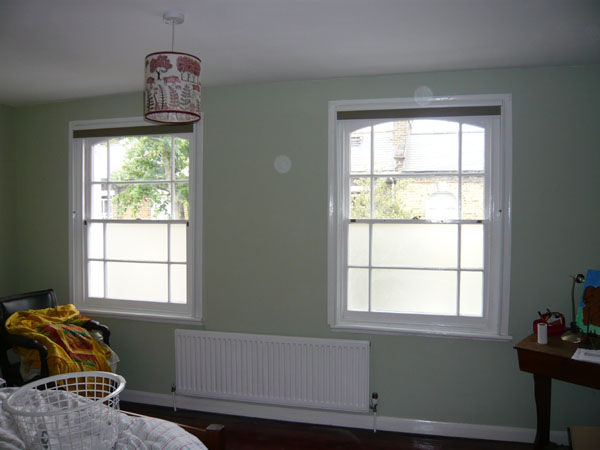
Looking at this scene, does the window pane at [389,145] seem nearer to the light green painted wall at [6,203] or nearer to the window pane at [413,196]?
the window pane at [413,196]

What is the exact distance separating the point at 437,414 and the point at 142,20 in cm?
318

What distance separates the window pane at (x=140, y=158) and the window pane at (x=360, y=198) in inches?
60.9

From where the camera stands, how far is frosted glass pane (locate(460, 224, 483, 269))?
3.13m

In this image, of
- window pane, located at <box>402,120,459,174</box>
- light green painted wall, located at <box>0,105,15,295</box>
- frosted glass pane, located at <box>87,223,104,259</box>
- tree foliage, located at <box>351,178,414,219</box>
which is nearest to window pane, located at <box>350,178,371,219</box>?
tree foliage, located at <box>351,178,414,219</box>

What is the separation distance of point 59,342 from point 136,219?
1.16m

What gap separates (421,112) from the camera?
3.14 m

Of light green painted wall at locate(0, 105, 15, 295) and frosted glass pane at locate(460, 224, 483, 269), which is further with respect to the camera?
light green painted wall at locate(0, 105, 15, 295)

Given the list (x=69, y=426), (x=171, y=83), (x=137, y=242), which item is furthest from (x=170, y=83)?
(x=137, y=242)

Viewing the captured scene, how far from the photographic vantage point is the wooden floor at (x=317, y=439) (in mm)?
2992

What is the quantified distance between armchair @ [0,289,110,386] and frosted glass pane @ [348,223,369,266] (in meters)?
1.99

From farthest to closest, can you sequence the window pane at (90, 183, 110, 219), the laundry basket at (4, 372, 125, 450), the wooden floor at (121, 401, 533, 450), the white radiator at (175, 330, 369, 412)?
1. the window pane at (90, 183, 110, 219)
2. the white radiator at (175, 330, 369, 412)
3. the wooden floor at (121, 401, 533, 450)
4. the laundry basket at (4, 372, 125, 450)

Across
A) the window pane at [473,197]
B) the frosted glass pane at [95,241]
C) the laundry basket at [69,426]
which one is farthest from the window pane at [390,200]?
the frosted glass pane at [95,241]

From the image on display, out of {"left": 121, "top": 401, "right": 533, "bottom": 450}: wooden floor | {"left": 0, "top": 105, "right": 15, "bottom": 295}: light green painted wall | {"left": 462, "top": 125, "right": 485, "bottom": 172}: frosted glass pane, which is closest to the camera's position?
{"left": 121, "top": 401, "right": 533, "bottom": 450}: wooden floor

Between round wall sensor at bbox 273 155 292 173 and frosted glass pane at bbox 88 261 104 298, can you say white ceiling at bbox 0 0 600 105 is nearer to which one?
round wall sensor at bbox 273 155 292 173
